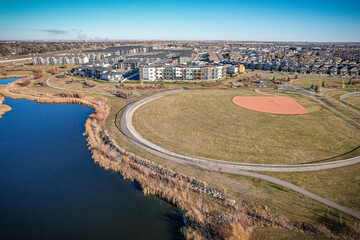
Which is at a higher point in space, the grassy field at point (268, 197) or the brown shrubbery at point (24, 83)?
the brown shrubbery at point (24, 83)

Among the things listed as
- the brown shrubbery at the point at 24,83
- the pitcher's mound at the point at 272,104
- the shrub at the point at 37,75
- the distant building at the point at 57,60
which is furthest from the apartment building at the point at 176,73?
the distant building at the point at 57,60

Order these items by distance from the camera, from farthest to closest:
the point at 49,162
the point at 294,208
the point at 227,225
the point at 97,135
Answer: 1. the point at 97,135
2. the point at 49,162
3. the point at 294,208
4. the point at 227,225

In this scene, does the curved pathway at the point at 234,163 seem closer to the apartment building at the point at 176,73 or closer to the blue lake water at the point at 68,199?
the blue lake water at the point at 68,199

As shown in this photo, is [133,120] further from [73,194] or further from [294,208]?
[294,208]

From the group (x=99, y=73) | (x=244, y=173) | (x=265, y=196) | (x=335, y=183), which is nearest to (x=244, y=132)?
(x=244, y=173)

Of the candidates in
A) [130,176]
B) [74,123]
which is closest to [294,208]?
[130,176]

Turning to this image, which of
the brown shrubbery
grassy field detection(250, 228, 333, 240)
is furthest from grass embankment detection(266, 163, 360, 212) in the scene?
the brown shrubbery

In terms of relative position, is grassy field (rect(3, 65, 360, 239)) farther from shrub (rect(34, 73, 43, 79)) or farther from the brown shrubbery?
shrub (rect(34, 73, 43, 79))
